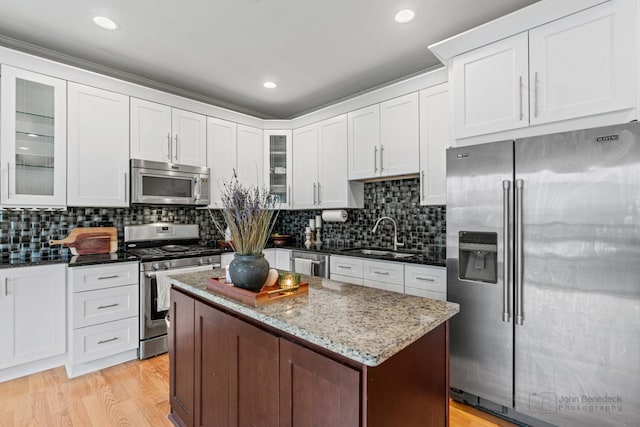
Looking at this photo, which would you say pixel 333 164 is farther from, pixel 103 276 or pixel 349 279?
pixel 103 276

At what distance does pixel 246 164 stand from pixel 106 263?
186 cm

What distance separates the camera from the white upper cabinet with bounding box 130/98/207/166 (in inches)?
121

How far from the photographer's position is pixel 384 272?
280 cm

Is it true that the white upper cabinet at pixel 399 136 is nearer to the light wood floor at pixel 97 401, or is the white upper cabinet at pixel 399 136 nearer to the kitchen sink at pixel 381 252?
the kitchen sink at pixel 381 252

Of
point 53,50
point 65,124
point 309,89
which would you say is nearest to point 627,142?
point 309,89

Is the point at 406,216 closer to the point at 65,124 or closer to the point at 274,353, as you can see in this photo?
the point at 274,353

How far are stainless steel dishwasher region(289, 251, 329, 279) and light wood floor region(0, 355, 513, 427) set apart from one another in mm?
1565

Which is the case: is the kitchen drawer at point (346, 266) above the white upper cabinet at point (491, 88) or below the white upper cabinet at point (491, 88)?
below

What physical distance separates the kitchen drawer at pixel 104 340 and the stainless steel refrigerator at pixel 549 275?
105 inches

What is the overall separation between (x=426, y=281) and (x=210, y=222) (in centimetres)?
266

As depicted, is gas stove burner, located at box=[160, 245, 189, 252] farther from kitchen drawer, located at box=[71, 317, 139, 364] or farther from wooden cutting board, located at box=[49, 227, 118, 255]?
kitchen drawer, located at box=[71, 317, 139, 364]

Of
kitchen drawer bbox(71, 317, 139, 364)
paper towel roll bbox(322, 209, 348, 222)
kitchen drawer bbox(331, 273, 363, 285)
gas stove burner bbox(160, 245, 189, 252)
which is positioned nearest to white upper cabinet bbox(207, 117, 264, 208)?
gas stove burner bbox(160, 245, 189, 252)

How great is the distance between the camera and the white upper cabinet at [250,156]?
3873 millimetres

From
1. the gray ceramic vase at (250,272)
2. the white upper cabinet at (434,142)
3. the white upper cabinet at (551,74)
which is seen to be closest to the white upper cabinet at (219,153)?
the white upper cabinet at (434,142)
